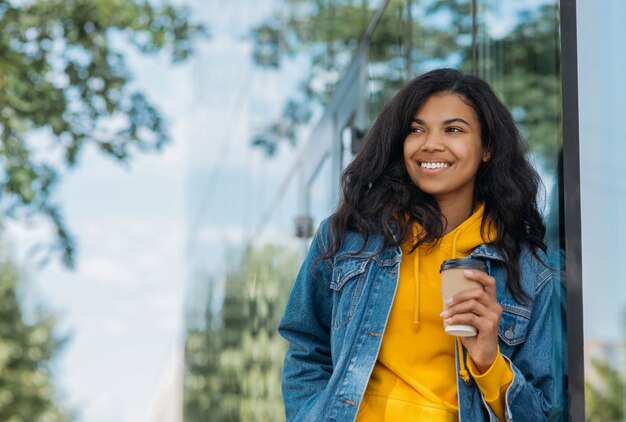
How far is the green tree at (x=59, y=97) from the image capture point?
9.94 meters

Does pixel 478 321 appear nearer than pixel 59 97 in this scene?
Yes

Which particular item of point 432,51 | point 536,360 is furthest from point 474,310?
point 432,51

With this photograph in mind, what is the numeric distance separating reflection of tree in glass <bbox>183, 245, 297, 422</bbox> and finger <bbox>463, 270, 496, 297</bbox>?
4828mm

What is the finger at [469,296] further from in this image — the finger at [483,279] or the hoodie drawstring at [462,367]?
the hoodie drawstring at [462,367]

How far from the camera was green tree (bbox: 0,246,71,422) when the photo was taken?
2117 cm

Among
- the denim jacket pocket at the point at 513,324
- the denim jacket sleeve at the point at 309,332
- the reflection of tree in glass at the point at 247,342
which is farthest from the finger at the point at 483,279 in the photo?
the reflection of tree in glass at the point at 247,342

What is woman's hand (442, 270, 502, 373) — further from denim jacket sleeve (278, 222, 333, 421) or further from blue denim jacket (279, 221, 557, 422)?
denim jacket sleeve (278, 222, 333, 421)

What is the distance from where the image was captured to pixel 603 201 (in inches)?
106

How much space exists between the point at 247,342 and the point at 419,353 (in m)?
7.20

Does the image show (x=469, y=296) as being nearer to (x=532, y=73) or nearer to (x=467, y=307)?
(x=467, y=307)

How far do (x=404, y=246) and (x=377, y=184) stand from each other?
0.20m

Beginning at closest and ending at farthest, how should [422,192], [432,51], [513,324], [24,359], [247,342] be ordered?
[513,324]
[422,192]
[432,51]
[247,342]
[24,359]

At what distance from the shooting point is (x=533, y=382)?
105 inches

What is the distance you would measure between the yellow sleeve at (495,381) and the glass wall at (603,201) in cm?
22
